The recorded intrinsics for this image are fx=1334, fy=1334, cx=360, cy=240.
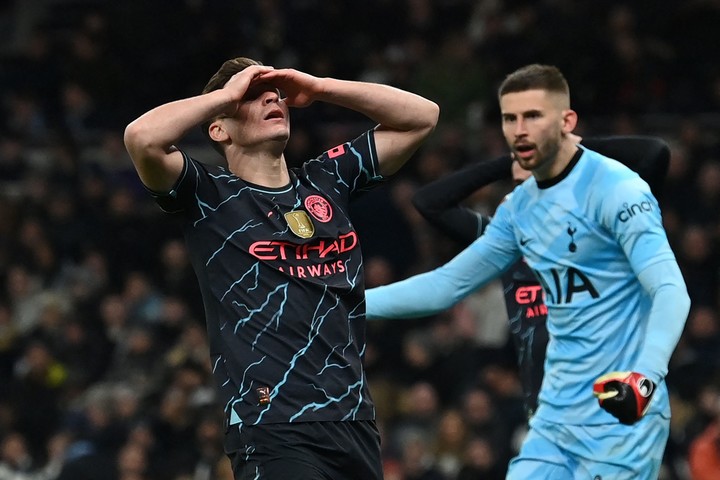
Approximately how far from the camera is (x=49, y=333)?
44.1ft

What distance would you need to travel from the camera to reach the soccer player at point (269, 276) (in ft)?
14.9

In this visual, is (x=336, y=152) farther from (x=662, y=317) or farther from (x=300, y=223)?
(x=662, y=317)

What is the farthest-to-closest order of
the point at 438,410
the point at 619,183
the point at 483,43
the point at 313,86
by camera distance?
the point at 483,43
the point at 438,410
the point at 619,183
the point at 313,86

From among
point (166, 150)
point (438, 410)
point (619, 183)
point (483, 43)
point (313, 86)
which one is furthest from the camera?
point (483, 43)

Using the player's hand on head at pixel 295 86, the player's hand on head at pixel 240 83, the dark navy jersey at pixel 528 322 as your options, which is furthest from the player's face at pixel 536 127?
the player's hand on head at pixel 240 83

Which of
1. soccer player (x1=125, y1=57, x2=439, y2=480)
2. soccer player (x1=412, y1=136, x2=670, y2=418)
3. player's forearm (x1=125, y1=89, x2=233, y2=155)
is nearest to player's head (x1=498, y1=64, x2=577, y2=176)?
soccer player (x1=412, y1=136, x2=670, y2=418)

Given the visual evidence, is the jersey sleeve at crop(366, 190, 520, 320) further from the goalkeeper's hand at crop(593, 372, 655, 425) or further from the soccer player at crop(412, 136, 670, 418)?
the goalkeeper's hand at crop(593, 372, 655, 425)

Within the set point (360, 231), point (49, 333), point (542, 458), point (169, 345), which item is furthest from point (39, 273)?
point (542, 458)

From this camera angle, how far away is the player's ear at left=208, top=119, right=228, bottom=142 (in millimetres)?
4902

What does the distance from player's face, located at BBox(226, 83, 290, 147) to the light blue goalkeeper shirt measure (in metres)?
1.31

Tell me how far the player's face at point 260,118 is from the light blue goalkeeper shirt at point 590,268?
1.31m

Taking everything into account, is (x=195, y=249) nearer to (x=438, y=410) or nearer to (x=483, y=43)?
(x=438, y=410)

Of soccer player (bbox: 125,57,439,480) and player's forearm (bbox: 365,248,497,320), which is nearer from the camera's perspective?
soccer player (bbox: 125,57,439,480)

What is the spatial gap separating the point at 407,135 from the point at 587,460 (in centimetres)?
149
